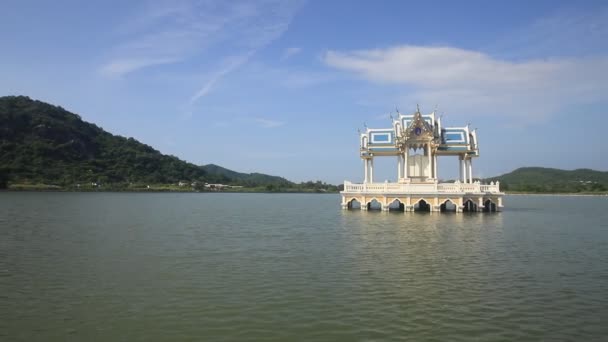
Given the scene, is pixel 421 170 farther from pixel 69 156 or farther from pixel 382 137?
pixel 69 156

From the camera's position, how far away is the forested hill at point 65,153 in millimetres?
91250

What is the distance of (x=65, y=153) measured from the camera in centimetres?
10175

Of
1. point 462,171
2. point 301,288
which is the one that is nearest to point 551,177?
point 462,171

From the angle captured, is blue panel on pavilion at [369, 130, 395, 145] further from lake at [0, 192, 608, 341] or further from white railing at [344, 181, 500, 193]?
lake at [0, 192, 608, 341]

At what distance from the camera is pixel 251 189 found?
140875 millimetres

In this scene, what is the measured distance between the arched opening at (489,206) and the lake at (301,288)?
1653 centimetres

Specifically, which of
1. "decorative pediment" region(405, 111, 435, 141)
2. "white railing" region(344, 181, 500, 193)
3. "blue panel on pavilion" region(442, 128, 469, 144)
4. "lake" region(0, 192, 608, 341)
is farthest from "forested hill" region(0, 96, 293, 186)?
"lake" region(0, 192, 608, 341)

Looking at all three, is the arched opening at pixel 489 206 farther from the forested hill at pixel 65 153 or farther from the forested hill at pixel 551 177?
the forested hill at pixel 551 177

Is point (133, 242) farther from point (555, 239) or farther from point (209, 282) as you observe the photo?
point (555, 239)

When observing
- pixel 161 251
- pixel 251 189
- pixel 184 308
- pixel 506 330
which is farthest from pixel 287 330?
pixel 251 189

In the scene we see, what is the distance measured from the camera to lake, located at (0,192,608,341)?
25.1 ft

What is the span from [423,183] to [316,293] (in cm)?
2553

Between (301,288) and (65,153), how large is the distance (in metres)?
106

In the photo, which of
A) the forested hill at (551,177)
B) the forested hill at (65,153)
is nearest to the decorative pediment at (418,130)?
the forested hill at (65,153)
